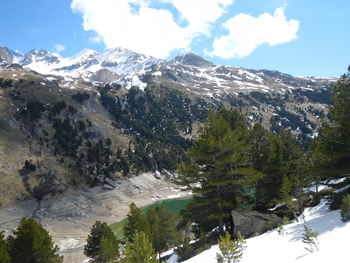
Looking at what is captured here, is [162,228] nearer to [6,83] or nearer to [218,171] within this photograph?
[218,171]

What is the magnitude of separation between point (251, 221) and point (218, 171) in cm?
605

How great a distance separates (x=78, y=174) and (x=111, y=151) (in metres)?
33.7

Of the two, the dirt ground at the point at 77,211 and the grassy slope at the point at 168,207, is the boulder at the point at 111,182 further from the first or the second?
the grassy slope at the point at 168,207

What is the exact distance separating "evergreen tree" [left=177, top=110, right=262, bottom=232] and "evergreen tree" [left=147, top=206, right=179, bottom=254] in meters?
21.2

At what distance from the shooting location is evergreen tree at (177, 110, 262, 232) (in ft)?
108

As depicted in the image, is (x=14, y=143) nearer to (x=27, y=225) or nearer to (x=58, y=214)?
(x=58, y=214)

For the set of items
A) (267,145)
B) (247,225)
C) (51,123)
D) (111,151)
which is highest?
(51,123)

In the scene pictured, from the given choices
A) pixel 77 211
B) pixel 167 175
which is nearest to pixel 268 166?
pixel 77 211

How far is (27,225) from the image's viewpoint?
41.9 meters

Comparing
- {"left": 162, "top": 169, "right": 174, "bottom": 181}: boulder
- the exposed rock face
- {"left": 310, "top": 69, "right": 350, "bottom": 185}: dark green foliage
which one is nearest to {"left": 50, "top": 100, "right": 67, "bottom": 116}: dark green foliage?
{"left": 162, "top": 169, "right": 174, "bottom": 181}: boulder

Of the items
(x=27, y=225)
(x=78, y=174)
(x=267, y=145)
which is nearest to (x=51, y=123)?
(x=78, y=174)

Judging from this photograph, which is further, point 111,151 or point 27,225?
point 111,151

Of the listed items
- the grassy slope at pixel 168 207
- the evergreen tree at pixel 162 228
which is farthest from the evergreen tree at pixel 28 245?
the grassy slope at pixel 168 207

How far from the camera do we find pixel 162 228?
58562mm
